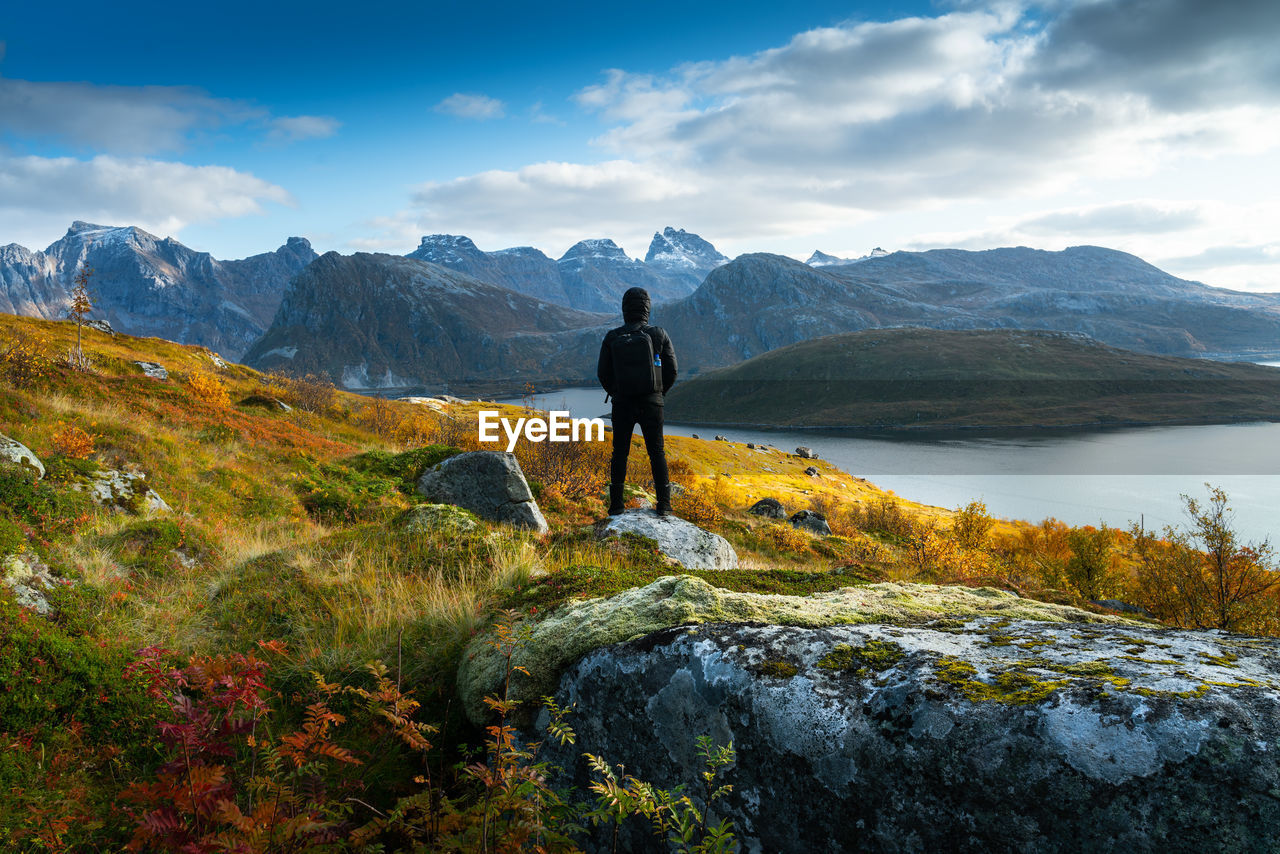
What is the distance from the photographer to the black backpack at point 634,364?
9117mm

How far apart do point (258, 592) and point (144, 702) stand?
6.16 feet

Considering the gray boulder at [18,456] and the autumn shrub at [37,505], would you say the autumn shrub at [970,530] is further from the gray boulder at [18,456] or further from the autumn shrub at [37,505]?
the gray boulder at [18,456]

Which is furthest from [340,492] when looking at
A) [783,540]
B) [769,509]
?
[769,509]

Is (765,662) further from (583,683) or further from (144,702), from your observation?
(144,702)

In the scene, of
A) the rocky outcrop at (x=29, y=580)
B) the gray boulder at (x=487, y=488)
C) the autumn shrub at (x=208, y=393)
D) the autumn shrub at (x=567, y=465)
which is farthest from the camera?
the autumn shrub at (x=208, y=393)

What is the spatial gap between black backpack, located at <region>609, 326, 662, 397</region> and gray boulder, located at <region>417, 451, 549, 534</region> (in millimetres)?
2685

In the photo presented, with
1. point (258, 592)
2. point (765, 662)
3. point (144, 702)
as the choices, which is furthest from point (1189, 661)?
point (258, 592)

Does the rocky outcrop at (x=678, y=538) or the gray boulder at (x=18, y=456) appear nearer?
the gray boulder at (x=18, y=456)

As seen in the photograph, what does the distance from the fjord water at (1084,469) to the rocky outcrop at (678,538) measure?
30.6 meters

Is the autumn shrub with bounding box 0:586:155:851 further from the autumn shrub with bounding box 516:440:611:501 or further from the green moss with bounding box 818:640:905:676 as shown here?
the autumn shrub with bounding box 516:440:611:501

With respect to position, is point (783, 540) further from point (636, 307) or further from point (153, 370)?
point (153, 370)

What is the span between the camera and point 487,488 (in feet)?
33.9

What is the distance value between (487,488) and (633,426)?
304cm

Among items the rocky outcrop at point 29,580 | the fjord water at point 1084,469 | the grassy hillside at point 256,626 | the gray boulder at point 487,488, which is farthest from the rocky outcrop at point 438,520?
the fjord water at point 1084,469
